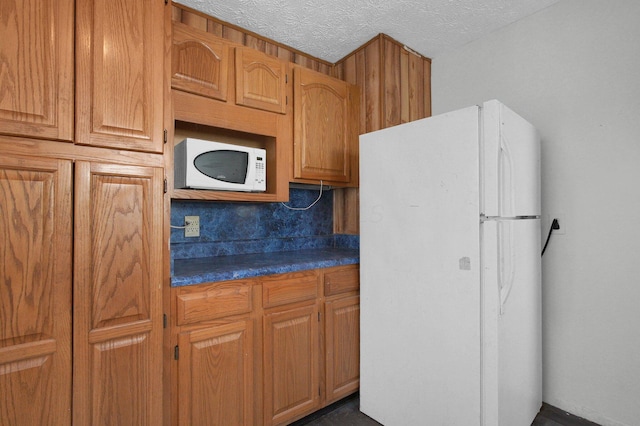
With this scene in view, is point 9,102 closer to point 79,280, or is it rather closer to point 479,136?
point 79,280

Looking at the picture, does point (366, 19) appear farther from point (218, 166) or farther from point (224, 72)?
point (218, 166)

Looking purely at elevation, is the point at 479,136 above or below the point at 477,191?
A: above

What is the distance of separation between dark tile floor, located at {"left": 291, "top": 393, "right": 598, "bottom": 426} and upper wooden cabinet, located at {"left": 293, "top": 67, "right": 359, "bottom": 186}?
1406 mm

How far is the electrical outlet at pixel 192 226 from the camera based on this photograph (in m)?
1.93

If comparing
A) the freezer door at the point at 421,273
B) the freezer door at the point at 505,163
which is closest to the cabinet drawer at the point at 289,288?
the freezer door at the point at 421,273

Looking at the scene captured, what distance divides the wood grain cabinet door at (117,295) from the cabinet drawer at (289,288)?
500mm

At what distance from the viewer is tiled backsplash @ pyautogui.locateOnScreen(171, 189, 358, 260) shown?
1.94 metres

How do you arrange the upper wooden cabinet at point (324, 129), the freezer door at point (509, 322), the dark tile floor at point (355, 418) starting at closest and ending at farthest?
the freezer door at point (509, 322)
the dark tile floor at point (355, 418)
the upper wooden cabinet at point (324, 129)

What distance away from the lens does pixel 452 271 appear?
1420 millimetres

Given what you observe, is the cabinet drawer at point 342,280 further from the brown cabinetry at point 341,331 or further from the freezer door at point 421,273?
the freezer door at point 421,273

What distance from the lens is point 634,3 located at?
161cm

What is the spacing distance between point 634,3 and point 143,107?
243 cm

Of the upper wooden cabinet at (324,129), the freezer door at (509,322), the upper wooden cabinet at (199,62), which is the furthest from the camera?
the upper wooden cabinet at (324,129)

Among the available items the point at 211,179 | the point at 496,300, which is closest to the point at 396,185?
the point at 496,300
